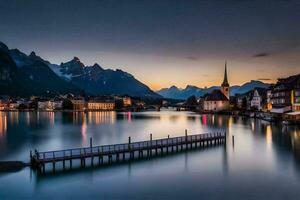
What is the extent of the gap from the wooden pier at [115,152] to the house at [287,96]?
3855 cm

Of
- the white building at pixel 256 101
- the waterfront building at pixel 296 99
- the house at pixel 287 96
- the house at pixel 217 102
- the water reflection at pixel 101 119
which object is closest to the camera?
the waterfront building at pixel 296 99

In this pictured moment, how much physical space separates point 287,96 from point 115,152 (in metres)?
63.7

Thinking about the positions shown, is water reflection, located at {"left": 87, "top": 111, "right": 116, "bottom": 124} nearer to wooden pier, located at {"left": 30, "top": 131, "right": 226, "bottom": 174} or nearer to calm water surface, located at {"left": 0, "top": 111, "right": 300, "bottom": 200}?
wooden pier, located at {"left": 30, "top": 131, "right": 226, "bottom": 174}

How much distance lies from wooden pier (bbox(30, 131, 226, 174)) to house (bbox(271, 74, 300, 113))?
1518 inches

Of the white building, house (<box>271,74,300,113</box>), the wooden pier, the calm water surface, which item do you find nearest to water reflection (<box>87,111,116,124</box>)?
house (<box>271,74,300,113</box>)

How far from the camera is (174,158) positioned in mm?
39625

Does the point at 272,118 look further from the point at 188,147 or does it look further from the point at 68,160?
the point at 68,160

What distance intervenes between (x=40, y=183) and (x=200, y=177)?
46.0 feet

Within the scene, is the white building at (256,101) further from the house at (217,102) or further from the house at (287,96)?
the house at (217,102)

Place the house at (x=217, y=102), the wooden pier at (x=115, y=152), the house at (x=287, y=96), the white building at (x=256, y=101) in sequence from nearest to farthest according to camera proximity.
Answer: the wooden pier at (x=115, y=152), the house at (x=287, y=96), the white building at (x=256, y=101), the house at (x=217, y=102)

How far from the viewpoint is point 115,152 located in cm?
3694

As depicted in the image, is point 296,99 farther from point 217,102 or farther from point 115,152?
point 217,102

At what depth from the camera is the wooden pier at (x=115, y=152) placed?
106 ft

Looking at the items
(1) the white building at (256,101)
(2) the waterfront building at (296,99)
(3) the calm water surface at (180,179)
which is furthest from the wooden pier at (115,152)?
(1) the white building at (256,101)
